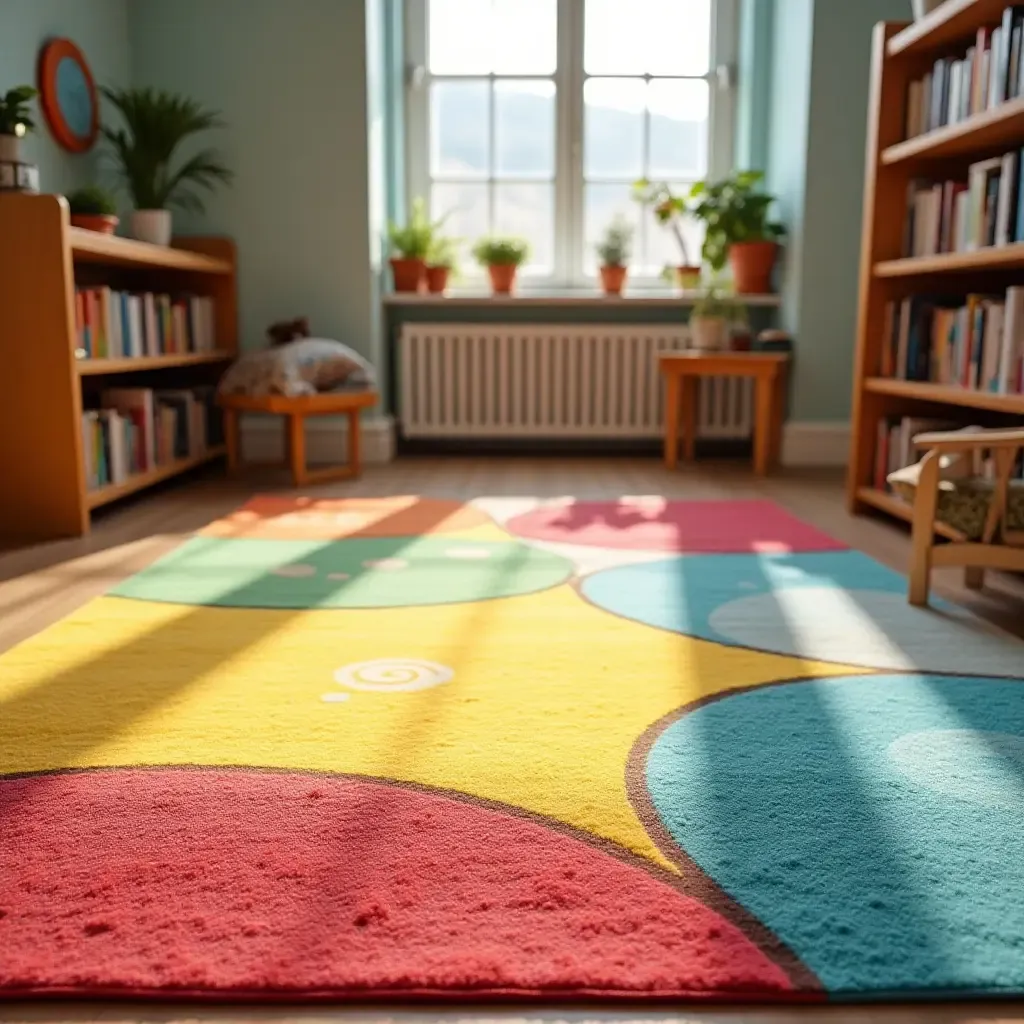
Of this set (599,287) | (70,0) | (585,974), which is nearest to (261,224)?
(70,0)

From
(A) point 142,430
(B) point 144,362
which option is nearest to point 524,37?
(B) point 144,362

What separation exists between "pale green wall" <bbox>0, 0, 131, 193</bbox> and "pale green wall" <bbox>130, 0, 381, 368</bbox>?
141 mm

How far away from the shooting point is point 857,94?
4.34m

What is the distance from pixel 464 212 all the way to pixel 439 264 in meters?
0.35

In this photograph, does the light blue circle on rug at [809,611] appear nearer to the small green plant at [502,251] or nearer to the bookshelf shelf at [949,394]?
the bookshelf shelf at [949,394]

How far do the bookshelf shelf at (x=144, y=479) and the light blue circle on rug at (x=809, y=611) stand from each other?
153 cm

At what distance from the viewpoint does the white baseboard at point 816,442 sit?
181 inches

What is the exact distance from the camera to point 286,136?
4.46 m

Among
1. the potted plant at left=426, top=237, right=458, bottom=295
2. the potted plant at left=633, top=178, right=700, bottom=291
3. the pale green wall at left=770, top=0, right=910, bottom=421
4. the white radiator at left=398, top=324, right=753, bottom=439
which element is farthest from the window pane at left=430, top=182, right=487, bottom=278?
the pale green wall at left=770, top=0, right=910, bottom=421

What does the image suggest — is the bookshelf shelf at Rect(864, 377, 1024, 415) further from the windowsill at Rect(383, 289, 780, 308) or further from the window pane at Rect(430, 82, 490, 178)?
the window pane at Rect(430, 82, 490, 178)

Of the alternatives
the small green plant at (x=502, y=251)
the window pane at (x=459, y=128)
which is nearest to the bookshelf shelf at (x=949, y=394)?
the small green plant at (x=502, y=251)

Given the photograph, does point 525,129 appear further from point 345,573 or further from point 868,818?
point 868,818

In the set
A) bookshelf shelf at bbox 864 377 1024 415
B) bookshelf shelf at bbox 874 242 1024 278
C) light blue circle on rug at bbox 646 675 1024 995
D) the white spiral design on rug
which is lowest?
the white spiral design on rug

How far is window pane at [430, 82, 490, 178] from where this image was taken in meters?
4.92
